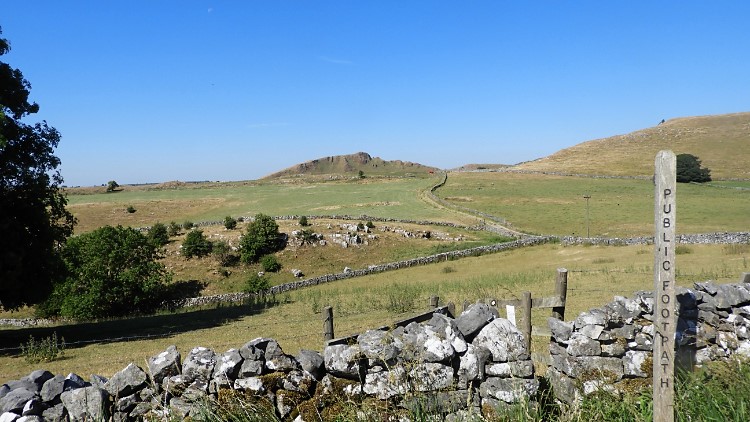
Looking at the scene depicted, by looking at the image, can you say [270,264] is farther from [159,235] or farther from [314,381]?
[314,381]

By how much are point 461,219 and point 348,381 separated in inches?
2326

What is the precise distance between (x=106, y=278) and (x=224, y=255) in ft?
57.6

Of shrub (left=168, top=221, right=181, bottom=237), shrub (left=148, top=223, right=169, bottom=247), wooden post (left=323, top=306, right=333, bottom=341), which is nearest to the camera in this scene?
wooden post (left=323, top=306, right=333, bottom=341)


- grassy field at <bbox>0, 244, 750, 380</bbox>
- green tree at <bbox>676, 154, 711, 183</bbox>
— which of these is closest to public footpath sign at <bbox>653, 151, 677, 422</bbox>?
grassy field at <bbox>0, 244, 750, 380</bbox>

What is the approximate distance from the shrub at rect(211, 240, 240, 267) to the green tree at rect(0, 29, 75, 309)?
28344 millimetres

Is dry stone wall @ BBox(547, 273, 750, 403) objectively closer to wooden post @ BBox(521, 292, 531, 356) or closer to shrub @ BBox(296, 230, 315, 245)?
wooden post @ BBox(521, 292, 531, 356)

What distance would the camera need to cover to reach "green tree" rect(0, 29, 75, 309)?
63.8 ft

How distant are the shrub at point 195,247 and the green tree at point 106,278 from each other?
1406cm

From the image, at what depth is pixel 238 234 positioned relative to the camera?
56844 mm

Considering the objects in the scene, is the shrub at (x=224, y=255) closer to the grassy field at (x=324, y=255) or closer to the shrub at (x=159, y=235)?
the grassy field at (x=324, y=255)

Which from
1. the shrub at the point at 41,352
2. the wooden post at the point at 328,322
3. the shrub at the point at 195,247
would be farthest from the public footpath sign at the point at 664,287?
the shrub at the point at 195,247

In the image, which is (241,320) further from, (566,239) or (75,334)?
(566,239)

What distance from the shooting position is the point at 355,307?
79.6 ft

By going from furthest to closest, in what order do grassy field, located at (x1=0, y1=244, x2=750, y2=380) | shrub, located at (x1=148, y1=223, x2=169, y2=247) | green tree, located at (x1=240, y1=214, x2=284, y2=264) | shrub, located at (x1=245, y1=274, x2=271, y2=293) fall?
shrub, located at (x1=148, y1=223, x2=169, y2=247), green tree, located at (x1=240, y1=214, x2=284, y2=264), shrub, located at (x1=245, y1=274, x2=271, y2=293), grassy field, located at (x1=0, y1=244, x2=750, y2=380)
